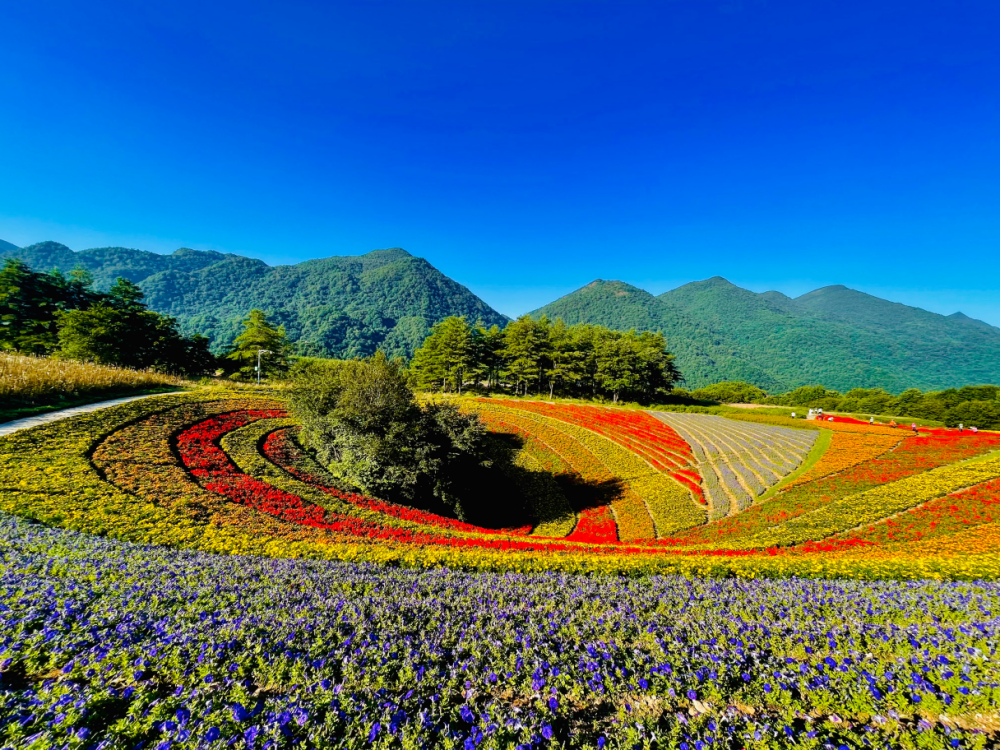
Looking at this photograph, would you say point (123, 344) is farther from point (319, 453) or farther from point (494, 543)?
point (494, 543)

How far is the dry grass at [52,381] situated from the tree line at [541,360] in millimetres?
30412

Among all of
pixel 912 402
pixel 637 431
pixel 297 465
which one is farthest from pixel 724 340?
pixel 297 465

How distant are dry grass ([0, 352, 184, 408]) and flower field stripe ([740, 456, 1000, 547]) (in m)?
31.1

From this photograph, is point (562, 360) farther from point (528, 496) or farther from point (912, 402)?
point (912, 402)

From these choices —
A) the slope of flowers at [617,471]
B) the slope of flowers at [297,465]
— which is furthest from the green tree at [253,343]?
the slope of flowers at [297,465]

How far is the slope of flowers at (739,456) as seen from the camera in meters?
19.5

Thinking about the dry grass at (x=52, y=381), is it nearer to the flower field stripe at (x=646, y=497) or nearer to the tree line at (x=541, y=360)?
the flower field stripe at (x=646, y=497)

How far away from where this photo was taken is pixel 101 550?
21.1 feet

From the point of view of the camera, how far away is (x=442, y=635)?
4.18m

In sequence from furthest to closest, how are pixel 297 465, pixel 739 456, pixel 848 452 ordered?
pixel 739 456, pixel 848 452, pixel 297 465

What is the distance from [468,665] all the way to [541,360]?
2138 inches

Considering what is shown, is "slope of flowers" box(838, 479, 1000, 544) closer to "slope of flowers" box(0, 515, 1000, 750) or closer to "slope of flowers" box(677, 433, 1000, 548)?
"slope of flowers" box(677, 433, 1000, 548)

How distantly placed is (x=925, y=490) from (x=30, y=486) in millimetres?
29946

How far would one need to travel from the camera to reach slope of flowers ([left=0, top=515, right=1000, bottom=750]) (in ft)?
9.20
